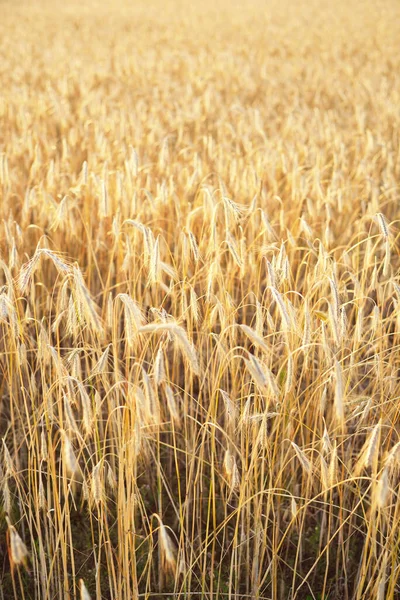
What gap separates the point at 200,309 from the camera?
1413mm

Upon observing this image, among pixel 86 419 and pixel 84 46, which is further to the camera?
pixel 84 46

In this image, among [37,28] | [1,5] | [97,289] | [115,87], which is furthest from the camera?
[1,5]

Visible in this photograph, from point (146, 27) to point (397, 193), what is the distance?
8557 millimetres

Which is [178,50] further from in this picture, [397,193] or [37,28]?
[397,193]

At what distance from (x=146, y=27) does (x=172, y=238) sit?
8937mm

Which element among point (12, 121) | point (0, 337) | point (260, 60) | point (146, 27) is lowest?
point (0, 337)

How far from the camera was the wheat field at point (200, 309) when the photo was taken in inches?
43.6

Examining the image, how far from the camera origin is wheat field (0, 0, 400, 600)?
1.11 meters

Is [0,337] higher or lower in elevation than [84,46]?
lower

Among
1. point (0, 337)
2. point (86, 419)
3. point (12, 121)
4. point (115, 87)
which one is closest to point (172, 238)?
point (0, 337)

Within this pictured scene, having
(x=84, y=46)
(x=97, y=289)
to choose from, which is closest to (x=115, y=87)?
(x=84, y=46)

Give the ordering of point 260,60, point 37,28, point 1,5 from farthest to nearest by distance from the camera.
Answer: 1. point 1,5
2. point 37,28
3. point 260,60

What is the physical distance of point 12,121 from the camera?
375cm

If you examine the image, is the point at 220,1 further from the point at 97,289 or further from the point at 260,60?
the point at 97,289
